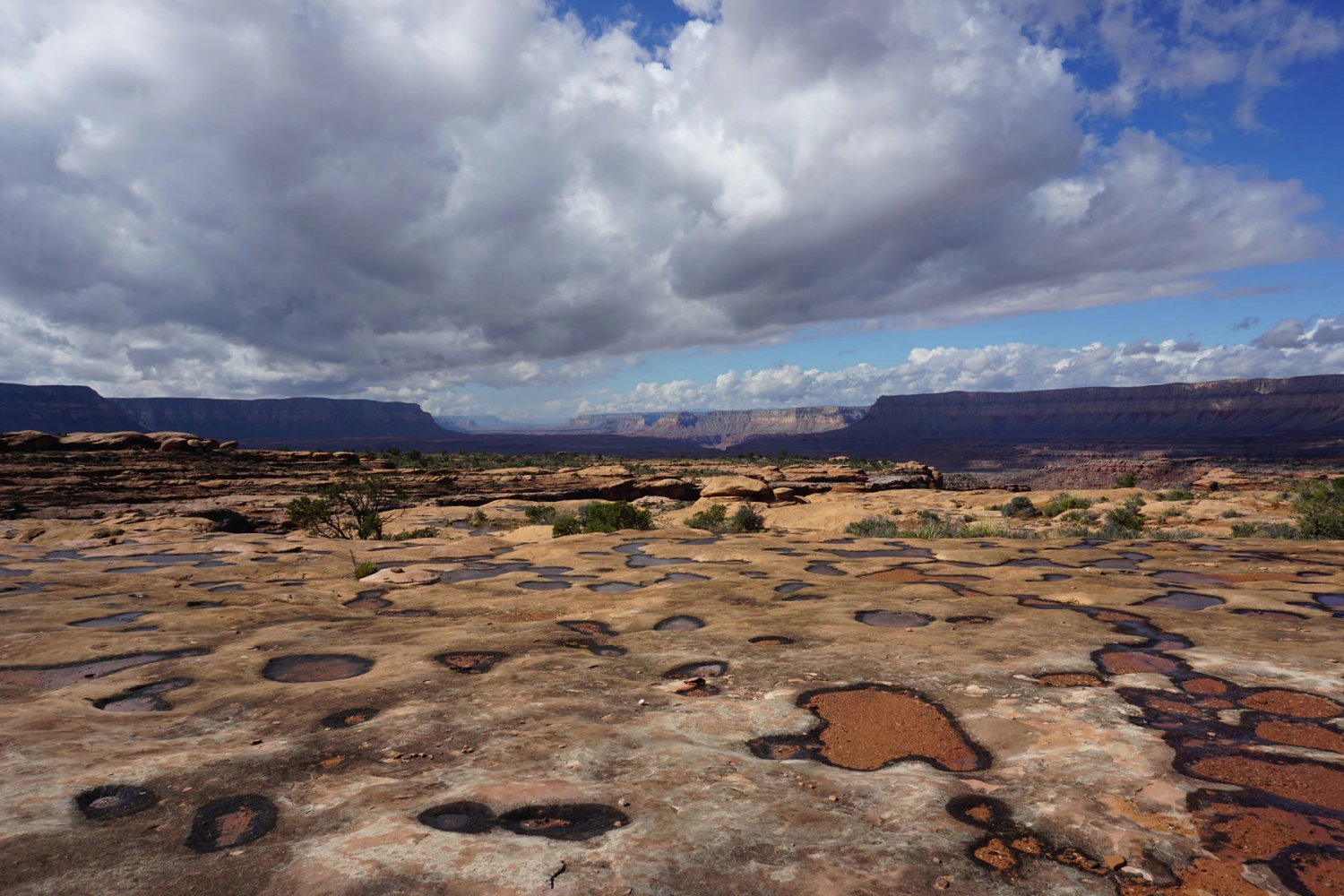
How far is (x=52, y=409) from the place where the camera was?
150 m

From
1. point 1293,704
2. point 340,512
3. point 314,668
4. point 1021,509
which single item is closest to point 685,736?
point 314,668

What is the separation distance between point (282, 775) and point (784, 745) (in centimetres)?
282

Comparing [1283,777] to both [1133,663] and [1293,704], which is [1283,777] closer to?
[1293,704]

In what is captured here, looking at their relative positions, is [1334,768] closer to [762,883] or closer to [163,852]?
[762,883]

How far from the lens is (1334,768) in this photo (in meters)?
3.54

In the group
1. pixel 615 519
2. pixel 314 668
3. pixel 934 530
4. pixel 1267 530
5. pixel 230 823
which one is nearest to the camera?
pixel 230 823

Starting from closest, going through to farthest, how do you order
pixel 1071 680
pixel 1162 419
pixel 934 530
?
pixel 1071 680, pixel 934 530, pixel 1162 419

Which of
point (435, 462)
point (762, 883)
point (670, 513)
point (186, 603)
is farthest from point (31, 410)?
point (762, 883)

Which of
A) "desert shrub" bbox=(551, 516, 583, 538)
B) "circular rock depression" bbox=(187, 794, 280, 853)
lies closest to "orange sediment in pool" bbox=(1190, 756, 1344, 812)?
"circular rock depression" bbox=(187, 794, 280, 853)

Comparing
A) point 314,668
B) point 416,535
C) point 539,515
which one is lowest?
point 539,515

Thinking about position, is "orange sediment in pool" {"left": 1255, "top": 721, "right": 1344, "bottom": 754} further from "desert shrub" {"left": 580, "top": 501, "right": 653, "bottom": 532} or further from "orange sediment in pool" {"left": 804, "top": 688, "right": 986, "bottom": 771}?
"desert shrub" {"left": 580, "top": 501, "right": 653, "bottom": 532}

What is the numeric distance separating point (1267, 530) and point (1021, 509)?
934 cm

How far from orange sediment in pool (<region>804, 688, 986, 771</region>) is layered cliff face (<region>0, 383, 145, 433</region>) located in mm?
191345

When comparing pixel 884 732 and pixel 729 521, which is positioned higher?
pixel 884 732
